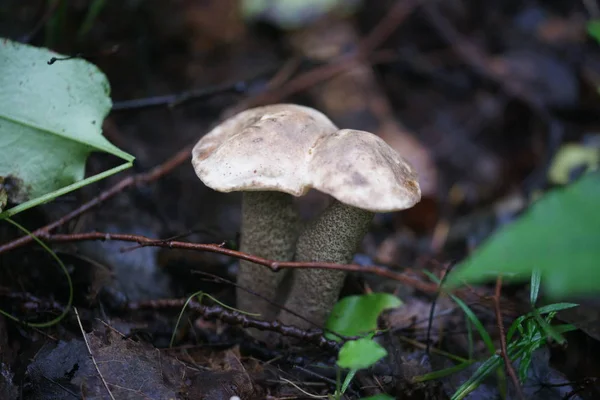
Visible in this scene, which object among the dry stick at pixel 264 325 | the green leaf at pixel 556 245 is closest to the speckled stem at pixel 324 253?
the dry stick at pixel 264 325

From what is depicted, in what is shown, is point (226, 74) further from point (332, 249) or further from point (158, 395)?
point (158, 395)

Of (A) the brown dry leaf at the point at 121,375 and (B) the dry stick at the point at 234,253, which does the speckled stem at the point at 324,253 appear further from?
(A) the brown dry leaf at the point at 121,375

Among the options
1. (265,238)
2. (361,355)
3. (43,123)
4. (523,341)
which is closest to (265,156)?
(265,238)

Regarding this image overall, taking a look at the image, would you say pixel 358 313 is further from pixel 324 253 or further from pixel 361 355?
pixel 361 355

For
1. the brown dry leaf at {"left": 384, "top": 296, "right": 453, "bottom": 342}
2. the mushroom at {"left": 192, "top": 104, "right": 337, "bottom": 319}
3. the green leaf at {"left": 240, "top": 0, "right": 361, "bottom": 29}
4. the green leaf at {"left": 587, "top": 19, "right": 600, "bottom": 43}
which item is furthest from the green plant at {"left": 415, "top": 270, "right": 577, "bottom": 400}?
the green leaf at {"left": 240, "top": 0, "right": 361, "bottom": 29}

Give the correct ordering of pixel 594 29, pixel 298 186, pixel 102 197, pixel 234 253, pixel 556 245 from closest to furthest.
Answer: pixel 556 245, pixel 298 186, pixel 234 253, pixel 594 29, pixel 102 197

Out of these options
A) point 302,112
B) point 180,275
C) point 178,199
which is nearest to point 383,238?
point 178,199

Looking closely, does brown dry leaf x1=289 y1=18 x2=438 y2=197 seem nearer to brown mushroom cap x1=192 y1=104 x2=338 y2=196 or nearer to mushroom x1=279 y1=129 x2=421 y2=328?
mushroom x1=279 y1=129 x2=421 y2=328
